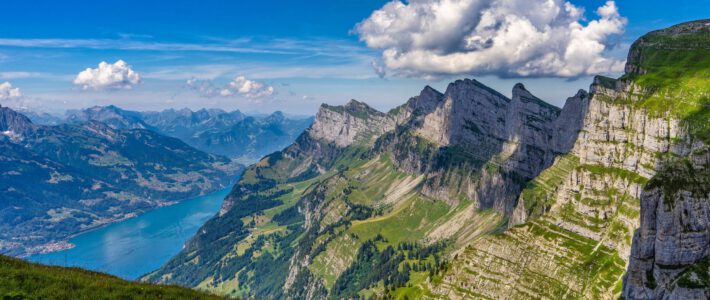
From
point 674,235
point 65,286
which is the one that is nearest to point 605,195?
point 674,235

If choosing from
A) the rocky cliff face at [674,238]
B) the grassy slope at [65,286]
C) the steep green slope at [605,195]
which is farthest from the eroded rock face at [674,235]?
the grassy slope at [65,286]

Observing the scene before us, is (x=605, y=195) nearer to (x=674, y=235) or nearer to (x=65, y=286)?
(x=674, y=235)

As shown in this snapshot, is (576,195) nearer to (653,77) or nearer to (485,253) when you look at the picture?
(485,253)

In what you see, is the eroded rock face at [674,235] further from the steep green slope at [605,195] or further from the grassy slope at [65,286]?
the grassy slope at [65,286]

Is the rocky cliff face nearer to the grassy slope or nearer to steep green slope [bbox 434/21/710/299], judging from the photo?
steep green slope [bbox 434/21/710/299]

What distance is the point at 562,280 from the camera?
16050cm

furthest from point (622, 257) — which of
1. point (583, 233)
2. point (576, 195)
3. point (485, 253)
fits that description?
point (485, 253)

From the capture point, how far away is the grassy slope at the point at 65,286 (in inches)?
1531

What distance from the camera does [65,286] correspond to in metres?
40.4

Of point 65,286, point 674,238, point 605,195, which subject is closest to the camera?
point 65,286

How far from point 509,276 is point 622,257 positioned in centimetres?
3675

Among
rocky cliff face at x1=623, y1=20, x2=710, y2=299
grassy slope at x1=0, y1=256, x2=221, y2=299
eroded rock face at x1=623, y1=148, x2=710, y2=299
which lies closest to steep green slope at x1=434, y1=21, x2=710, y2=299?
rocky cliff face at x1=623, y1=20, x2=710, y2=299

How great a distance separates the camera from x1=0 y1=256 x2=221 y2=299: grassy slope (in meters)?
38.9

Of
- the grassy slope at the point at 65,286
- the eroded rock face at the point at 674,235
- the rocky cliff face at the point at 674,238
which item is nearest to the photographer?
the grassy slope at the point at 65,286
